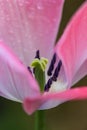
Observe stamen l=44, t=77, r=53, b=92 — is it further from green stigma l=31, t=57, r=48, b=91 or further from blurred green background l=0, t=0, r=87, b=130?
blurred green background l=0, t=0, r=87, b=130

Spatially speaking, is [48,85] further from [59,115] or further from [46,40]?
[59,115]

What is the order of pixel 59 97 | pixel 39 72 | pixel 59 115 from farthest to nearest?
pixel 59 115, pixel 39 72, pixel 59 97

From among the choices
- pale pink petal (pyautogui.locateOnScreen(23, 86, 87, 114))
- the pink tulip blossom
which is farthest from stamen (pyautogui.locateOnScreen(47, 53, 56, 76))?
pale pink petal (pyautogui.locateOnScreen(23, 86, 87, 114))

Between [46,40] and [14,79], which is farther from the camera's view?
[46,40]

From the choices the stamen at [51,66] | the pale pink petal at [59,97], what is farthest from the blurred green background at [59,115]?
the pale pink petal at [59,97]

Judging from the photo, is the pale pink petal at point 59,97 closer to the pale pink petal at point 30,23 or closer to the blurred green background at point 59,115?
the pale pink petal at point 30,23

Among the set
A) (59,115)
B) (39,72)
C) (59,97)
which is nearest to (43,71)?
(39,72)

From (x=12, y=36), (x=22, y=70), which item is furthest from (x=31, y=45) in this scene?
(x=22, y=70)

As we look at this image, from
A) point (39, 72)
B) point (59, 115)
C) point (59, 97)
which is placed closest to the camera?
point (59, 97)
